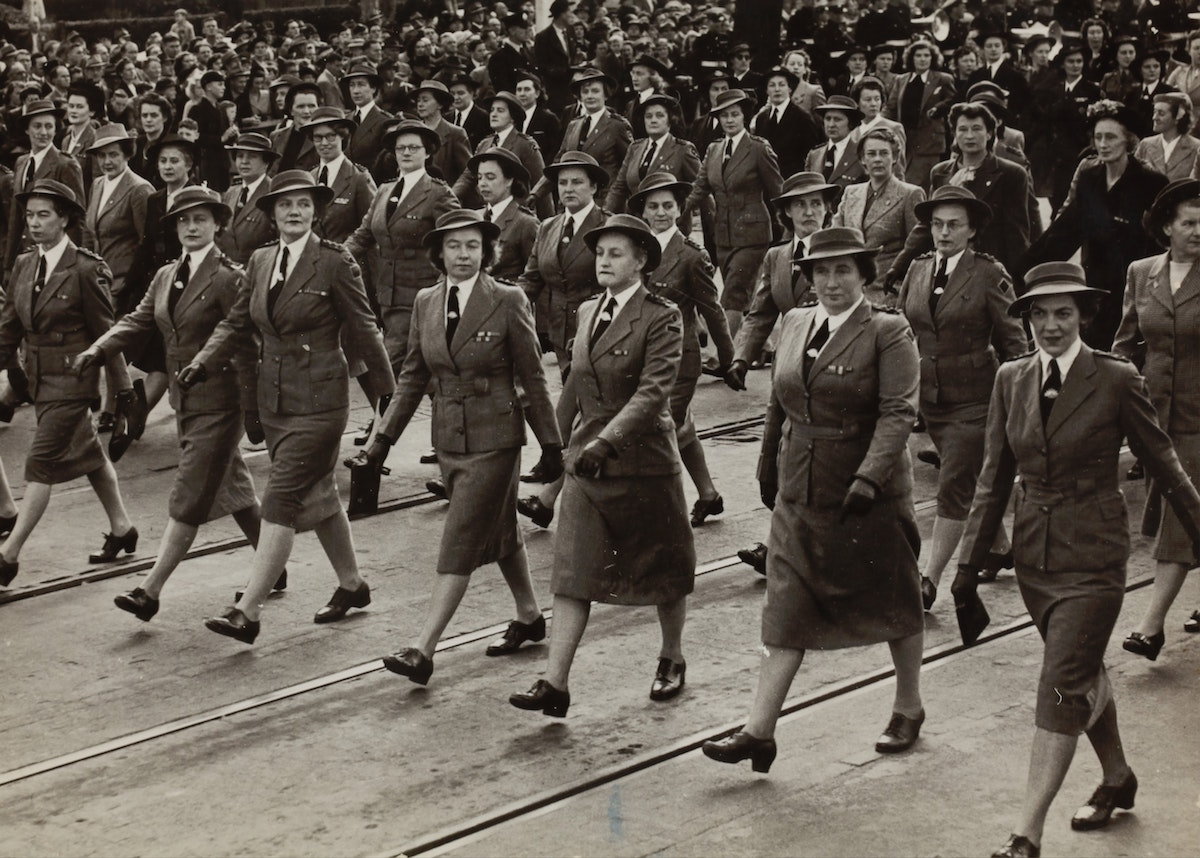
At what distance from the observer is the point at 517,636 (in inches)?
357

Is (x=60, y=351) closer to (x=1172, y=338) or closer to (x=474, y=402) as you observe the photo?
(x=474, y=402)

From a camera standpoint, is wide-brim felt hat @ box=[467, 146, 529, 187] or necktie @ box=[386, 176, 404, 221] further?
necktie @ box=[386, 176, 404, 221]

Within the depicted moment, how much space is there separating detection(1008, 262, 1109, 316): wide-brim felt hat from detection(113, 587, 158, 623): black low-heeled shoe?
4.64 meters

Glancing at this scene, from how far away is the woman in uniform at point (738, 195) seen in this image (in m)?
15.3

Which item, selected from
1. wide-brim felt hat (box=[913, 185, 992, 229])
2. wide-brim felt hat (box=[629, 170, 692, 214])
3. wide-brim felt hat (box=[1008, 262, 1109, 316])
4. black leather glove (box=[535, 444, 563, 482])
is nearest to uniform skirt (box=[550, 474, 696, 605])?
black leather glove (box=[535, 444, 563, 482])

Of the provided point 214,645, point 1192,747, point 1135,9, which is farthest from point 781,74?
point 1192,747

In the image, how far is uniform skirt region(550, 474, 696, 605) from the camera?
820 centimetres

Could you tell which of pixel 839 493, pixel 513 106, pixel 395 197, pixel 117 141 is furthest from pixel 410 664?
pixel 513 106

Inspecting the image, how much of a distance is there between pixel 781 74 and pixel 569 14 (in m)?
7.34

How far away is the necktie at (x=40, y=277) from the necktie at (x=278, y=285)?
1.94 m

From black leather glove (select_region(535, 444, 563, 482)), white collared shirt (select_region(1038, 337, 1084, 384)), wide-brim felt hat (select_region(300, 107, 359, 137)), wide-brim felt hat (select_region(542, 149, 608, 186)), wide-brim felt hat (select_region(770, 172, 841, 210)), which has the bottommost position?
black leather glove (select_region(535, 444, 563, 482))

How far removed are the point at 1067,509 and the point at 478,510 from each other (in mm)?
2901

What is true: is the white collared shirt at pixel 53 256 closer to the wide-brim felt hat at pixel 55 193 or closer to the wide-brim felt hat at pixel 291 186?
the wide-brim felt hat at pixel 55 193

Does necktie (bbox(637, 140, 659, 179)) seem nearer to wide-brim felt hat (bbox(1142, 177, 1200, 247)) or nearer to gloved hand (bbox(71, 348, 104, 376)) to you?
gloved hand (bbox(71, 348, 104, 376))
